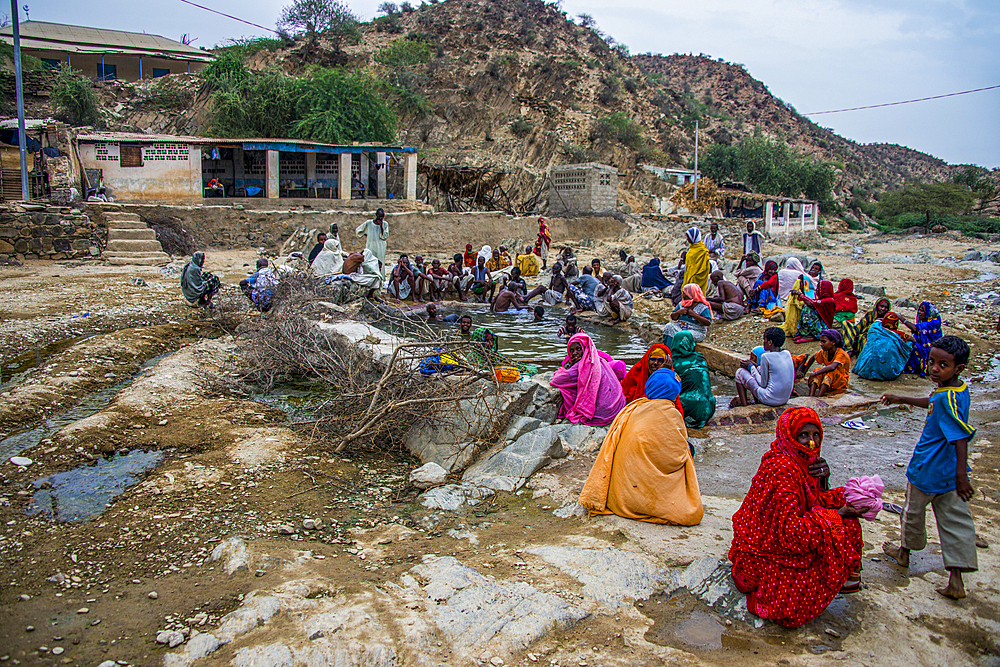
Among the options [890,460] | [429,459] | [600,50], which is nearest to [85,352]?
[429,459]

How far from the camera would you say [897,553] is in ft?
11.5

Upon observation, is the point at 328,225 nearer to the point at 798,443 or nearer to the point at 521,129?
the point at 798,443

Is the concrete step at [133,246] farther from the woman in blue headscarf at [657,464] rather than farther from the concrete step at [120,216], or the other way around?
the woman in blue headscarf at [657,464]

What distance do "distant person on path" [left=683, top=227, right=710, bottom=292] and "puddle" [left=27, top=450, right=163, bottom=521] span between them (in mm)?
9697

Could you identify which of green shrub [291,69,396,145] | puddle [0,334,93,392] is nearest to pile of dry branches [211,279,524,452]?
puddle [0,334,93,392]

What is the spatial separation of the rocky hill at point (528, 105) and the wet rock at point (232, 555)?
24.5 m

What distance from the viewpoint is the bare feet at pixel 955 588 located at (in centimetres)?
313

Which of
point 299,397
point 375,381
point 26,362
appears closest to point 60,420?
point 26,362

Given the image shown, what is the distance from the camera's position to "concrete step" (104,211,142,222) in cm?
1417

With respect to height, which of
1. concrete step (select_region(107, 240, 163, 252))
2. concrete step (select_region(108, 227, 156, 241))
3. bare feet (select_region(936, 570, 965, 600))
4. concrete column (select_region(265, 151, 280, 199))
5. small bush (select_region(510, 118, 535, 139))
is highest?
small bush (select_region(510, 118, 535, 139))

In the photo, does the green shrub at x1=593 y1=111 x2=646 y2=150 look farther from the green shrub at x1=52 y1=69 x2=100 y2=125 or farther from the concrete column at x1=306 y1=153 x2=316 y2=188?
the green shrub at x1=52 y1=69 x2=100 y2=125

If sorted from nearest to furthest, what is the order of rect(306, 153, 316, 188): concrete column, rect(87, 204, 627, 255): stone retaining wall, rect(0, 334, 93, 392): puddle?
rect(0, 334, 93, 392): puddle < rect(87, 204, 627, 255): stone retaining wall < rect(306, 153, 316, 188): concrete column

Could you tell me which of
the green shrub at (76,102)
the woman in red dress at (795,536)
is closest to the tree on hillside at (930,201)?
the woman in red dress at (795,536)

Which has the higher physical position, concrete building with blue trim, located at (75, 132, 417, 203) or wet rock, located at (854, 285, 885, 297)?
concrete building with blue trim, located at (75, 132, 417, 203)
